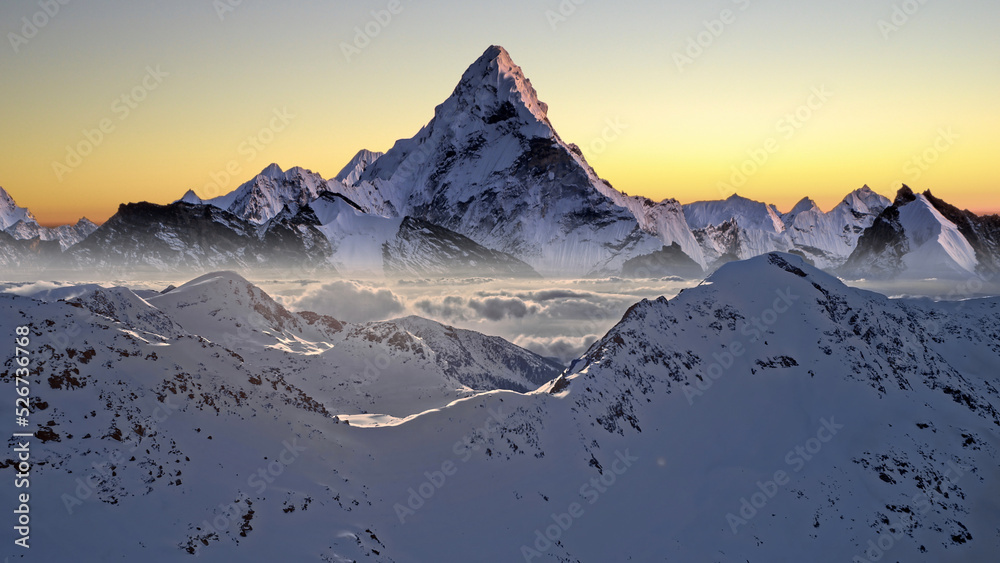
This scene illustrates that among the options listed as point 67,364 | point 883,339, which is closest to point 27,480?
point 67,364

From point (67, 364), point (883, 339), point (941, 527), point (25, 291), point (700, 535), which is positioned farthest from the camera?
point (25, 291)

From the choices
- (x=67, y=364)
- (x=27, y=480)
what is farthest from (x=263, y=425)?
(x=27, y=480)

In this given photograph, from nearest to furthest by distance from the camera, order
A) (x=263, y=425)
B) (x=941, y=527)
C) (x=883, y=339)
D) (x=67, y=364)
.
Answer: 1. (x=67, y=364)
2. (x=263, y=425)
3. (x=941, y=527)
4. (x=883, y=339)

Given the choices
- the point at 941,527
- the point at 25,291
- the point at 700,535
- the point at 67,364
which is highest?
the point at 25,291

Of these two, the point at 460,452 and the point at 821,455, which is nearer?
the point at 460,452

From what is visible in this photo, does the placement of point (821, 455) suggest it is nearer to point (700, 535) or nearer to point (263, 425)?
point (700, 535)

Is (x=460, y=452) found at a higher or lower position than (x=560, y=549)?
higher

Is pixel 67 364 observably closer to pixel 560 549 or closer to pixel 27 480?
pixel 27 480
